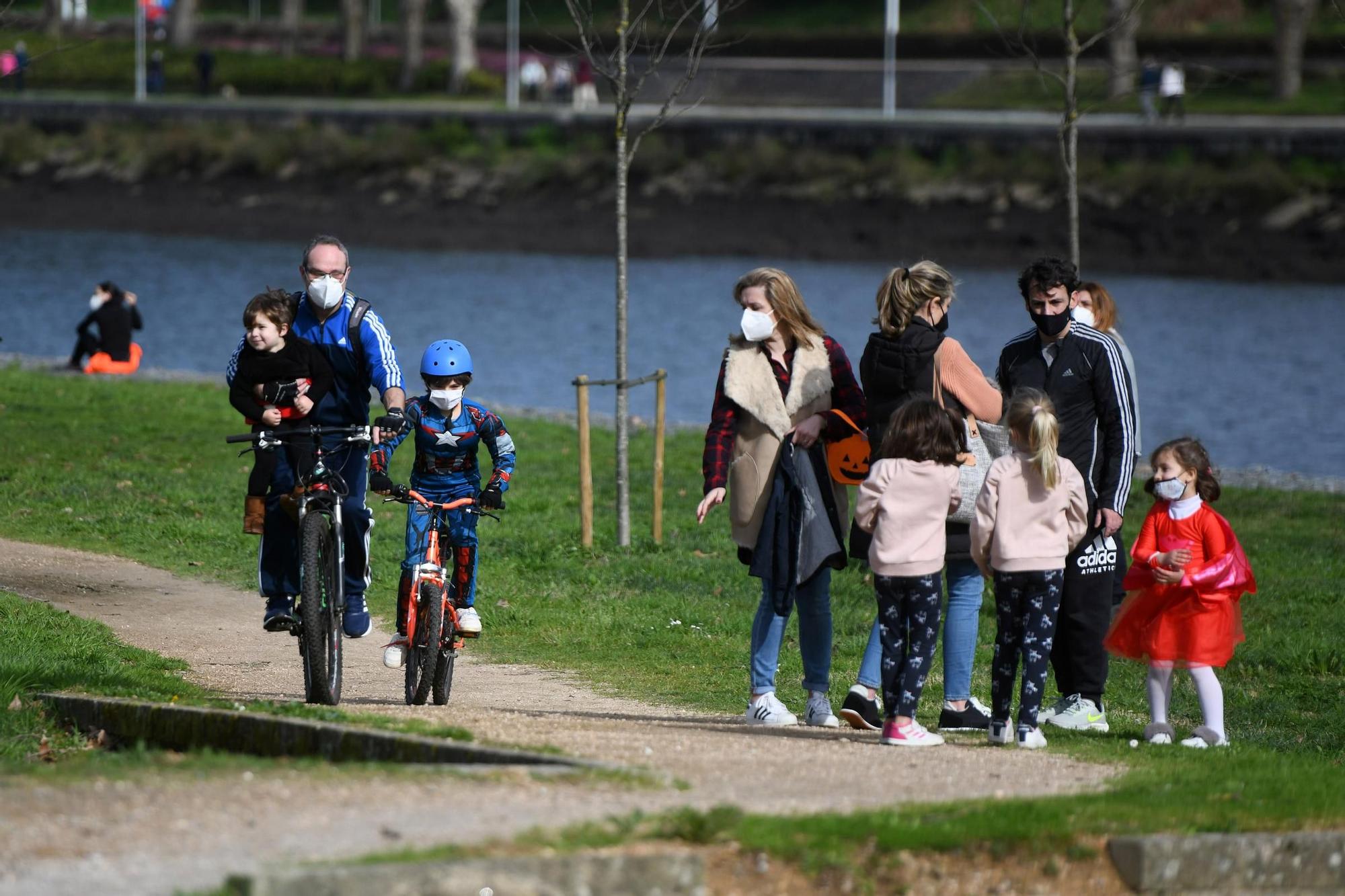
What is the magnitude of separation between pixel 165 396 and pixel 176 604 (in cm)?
1156

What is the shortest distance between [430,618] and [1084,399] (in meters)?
3.00

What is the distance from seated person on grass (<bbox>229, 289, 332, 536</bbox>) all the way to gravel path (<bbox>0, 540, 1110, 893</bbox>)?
1.28m

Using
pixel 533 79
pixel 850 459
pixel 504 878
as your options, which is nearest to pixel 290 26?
pixel 533 79

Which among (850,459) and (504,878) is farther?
(850,459)

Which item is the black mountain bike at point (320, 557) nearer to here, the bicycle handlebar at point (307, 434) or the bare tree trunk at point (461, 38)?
the bicycle handlebar at point (307, 434)

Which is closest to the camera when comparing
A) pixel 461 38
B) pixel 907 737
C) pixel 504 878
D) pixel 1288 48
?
pixel 504 878

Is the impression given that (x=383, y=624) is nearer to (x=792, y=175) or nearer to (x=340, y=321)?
(x=340, y=321)

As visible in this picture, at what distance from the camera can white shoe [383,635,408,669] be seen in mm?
8805

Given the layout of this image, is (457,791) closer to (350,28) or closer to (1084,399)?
(1084,399)

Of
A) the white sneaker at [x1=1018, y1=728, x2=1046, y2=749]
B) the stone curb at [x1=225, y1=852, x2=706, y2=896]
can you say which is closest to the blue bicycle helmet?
the white sneaker at [x1=1018, y1=728, x2=1046, y2=749]

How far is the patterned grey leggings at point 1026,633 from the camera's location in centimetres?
798

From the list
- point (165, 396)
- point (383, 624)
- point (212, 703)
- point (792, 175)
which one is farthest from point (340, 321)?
point (792, 175)

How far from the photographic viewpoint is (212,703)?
7.94m

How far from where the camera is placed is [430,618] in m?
8.65
